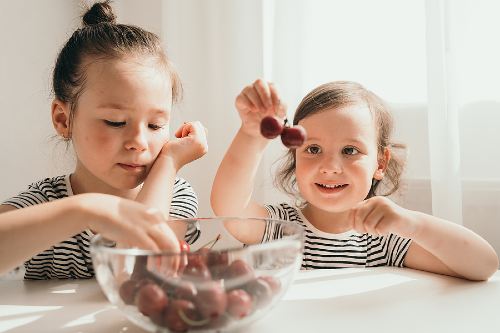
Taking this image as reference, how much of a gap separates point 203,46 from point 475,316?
1215mm

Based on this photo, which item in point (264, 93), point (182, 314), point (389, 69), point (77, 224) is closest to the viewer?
point (182, 314)

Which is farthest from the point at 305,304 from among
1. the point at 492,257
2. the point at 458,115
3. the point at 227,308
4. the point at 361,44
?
the point at 361,44

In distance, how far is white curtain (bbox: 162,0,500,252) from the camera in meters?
1.28

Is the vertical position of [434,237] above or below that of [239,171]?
below

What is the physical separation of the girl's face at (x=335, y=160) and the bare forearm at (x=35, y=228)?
0.57 m

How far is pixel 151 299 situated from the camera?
53 cm

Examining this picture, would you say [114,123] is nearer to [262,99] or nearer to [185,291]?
[262,99]

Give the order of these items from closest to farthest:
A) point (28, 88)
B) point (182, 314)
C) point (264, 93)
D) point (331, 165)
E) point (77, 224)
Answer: point (182, 314) < point (77, 224) < point (264, 93) < point (331, 165) < point (28, 88)

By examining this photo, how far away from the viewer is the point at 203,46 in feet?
5.36

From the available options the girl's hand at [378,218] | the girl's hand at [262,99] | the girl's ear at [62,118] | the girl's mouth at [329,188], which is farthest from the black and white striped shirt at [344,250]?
the girl's ear at [62,118]

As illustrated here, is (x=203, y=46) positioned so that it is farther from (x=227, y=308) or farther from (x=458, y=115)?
(x=227, y=308)

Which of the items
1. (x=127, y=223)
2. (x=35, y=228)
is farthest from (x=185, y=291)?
(x=35, y=228)

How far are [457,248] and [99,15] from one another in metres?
0.91

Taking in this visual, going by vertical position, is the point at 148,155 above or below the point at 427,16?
below
